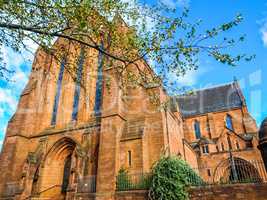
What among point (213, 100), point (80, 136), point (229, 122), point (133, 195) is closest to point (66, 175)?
point (80, 136)

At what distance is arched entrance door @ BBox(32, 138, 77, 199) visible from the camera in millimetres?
16391

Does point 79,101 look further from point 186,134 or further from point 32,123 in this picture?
point 186,134

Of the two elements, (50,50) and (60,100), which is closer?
(50,50)

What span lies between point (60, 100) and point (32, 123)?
316 centimetres

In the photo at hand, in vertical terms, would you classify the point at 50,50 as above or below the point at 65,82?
below

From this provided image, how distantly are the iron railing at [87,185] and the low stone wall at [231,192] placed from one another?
6.38 metres

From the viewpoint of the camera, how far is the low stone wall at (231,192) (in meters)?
9.43

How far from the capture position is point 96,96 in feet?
63.6

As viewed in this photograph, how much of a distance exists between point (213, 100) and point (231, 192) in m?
27.4

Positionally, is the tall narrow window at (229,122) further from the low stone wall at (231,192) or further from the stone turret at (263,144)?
the stone turret at (263,144)

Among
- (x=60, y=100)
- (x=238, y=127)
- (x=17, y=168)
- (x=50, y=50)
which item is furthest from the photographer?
(x=238, y=127)

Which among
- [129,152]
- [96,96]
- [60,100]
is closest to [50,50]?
[129,152]

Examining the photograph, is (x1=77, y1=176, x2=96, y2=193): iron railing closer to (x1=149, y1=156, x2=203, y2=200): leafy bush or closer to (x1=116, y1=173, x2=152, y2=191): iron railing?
(x1=116, y1=173, x2=152, y2=191): iron railing

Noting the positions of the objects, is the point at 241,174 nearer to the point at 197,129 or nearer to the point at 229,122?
the point at 229,122
